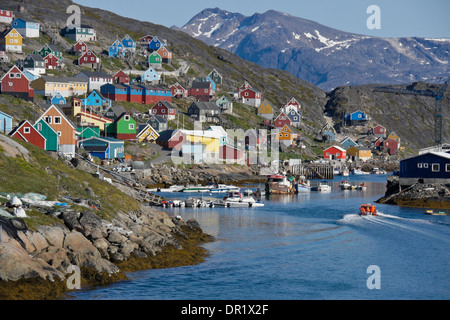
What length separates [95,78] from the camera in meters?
136

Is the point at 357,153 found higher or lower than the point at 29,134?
higher

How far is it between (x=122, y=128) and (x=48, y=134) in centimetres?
3745

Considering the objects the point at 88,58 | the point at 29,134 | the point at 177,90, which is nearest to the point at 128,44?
the point at 88,58

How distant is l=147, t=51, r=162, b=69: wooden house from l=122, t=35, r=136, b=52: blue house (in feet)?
24.0

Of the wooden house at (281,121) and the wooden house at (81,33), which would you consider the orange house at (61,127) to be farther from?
the wooden house at (281,121)

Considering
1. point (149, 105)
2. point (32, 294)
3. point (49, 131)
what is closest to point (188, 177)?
point (49, 131)

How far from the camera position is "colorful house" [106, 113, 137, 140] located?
11325 cm

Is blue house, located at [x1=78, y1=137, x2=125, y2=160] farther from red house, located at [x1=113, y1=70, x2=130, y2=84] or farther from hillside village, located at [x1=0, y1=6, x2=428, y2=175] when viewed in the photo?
red house, located at [x1=113, y1=70, x2=130, y2=84]

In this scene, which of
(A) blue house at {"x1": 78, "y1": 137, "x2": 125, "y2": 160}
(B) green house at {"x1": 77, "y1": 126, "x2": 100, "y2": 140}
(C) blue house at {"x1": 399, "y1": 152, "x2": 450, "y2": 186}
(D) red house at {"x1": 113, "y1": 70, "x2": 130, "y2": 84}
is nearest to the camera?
(C) blue house at {"x1": 399, "y1": 152, "x2": 450, "y2": 186}

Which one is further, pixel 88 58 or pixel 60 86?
pixel 88 58

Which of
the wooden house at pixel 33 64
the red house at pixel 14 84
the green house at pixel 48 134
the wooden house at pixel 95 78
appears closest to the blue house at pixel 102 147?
the red house at pixel 14 84

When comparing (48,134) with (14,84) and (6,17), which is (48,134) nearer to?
(14,84)

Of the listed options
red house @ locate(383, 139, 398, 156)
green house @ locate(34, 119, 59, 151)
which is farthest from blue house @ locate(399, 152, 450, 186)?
red house @ locate(383, 139, 398, 156)

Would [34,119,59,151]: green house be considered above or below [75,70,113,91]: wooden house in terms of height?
below
